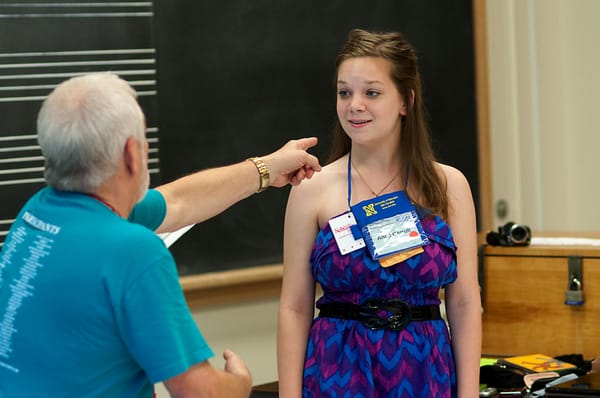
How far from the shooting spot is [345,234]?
245cm

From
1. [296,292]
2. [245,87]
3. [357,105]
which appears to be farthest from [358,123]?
[245,87]

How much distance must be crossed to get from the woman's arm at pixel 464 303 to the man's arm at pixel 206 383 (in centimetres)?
96

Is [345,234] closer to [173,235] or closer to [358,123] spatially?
[358,123]

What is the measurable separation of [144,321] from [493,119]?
3382 mm

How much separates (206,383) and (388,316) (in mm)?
920

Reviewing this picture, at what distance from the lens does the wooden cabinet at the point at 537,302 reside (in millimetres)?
3062

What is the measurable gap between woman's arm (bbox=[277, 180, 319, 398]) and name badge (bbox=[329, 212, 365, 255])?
8 centimetres

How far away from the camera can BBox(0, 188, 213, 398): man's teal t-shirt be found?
4.96 ft

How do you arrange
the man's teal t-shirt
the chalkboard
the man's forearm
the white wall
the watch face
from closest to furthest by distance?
the man's teal t-shirt < the man's forearm < the watch face < the chalkboard < the white wall

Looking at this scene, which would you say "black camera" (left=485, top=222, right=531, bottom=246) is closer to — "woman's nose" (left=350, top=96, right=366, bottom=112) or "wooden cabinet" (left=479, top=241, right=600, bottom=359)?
"wooden cabinet" (left=479, top=241, right=600, bottom=359)

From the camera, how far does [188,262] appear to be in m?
3.67

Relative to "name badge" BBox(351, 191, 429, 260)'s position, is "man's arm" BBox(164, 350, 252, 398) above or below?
below

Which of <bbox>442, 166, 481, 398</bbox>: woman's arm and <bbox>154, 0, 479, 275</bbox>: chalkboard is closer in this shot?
<bbox>442, 166, 481, 398</bbox>: woman's arm

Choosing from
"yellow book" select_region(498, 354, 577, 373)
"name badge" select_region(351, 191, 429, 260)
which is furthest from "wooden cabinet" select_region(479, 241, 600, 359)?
"name badge" select_region(351, 191, 429, 260)
